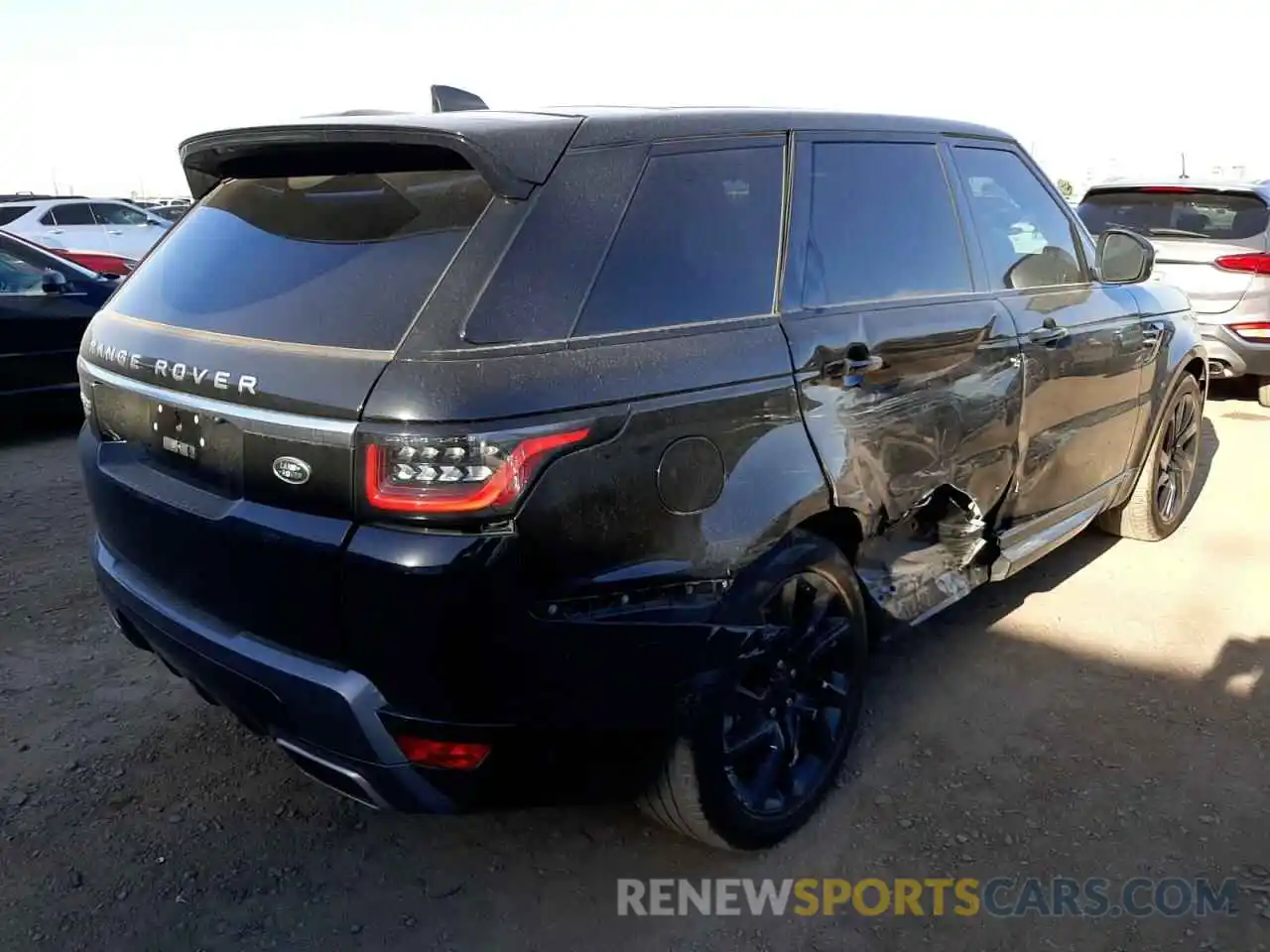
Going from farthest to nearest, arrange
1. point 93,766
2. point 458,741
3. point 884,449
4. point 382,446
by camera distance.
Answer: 1. point 93,766
2. point 884,449
3. point 458,741
4. point 382,446

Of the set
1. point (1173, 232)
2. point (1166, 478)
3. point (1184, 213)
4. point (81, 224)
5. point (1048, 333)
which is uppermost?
point (1048, 333)

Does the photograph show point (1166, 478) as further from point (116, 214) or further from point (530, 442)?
point (116, 214)

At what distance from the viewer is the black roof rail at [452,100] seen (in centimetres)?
251

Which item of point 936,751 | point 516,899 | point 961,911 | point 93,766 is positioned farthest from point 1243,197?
point 93,766

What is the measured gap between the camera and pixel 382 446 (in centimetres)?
184

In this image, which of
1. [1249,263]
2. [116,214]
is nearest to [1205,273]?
[1249,263]

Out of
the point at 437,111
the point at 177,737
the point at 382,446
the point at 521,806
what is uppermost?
the point at 437,111

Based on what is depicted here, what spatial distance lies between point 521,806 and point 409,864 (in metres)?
0.58

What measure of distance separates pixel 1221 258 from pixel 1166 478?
3081 mm

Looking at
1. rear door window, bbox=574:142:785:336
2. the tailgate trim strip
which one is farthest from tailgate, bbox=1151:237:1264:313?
the tailgate trim strip

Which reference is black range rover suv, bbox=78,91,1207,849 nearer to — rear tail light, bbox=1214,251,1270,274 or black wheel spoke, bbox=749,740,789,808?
black wheel spoke, bbox=749,740,789,808

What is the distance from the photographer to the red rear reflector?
1971 millimetres

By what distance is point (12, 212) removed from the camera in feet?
49.1

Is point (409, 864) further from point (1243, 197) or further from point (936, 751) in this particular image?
point (1243, 197)
